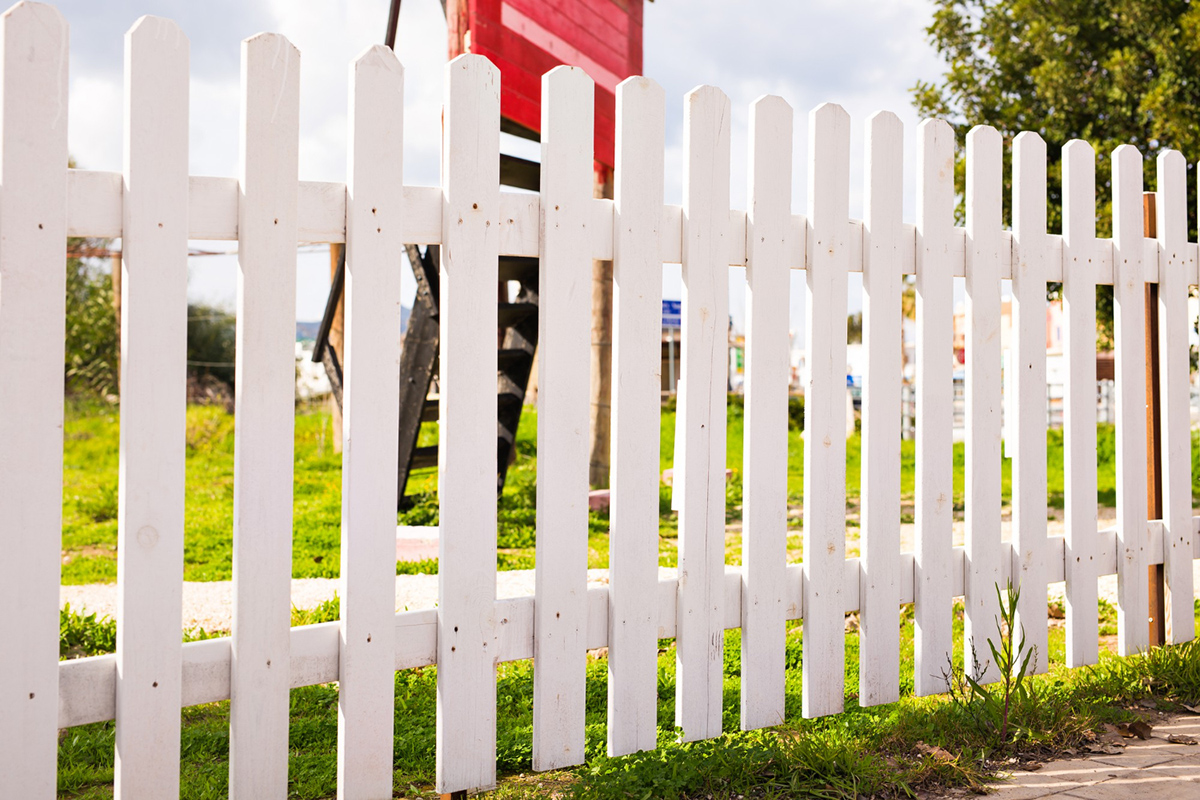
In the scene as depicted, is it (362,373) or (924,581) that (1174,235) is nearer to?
(924,581)

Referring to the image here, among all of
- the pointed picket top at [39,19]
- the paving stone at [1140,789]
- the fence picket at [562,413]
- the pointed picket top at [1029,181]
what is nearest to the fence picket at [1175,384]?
the pointed picket top at [1029,181]

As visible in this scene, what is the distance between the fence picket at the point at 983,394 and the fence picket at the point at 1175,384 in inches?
37.5

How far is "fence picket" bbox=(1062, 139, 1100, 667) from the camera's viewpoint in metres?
3.27

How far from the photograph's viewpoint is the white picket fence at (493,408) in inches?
74.2

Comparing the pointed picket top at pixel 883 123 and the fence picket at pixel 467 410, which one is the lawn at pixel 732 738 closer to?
the fence picket at pixel 467 410

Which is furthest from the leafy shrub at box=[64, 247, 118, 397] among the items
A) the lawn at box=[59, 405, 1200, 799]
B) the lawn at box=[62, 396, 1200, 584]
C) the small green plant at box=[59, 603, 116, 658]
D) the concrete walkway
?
the concrete walkway

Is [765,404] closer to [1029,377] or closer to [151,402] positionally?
[1029,377]

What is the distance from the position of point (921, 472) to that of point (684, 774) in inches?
48.0

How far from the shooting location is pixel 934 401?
2900 mm

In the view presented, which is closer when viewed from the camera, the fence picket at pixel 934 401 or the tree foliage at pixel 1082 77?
the fence picket at pixel 934 401

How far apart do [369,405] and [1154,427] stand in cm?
310

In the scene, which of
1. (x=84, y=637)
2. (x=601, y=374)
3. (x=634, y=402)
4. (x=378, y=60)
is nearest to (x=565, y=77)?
(x=378, y=60)

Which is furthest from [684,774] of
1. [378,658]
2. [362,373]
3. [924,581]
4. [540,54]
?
[540,54]

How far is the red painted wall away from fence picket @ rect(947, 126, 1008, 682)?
7.81 ft
